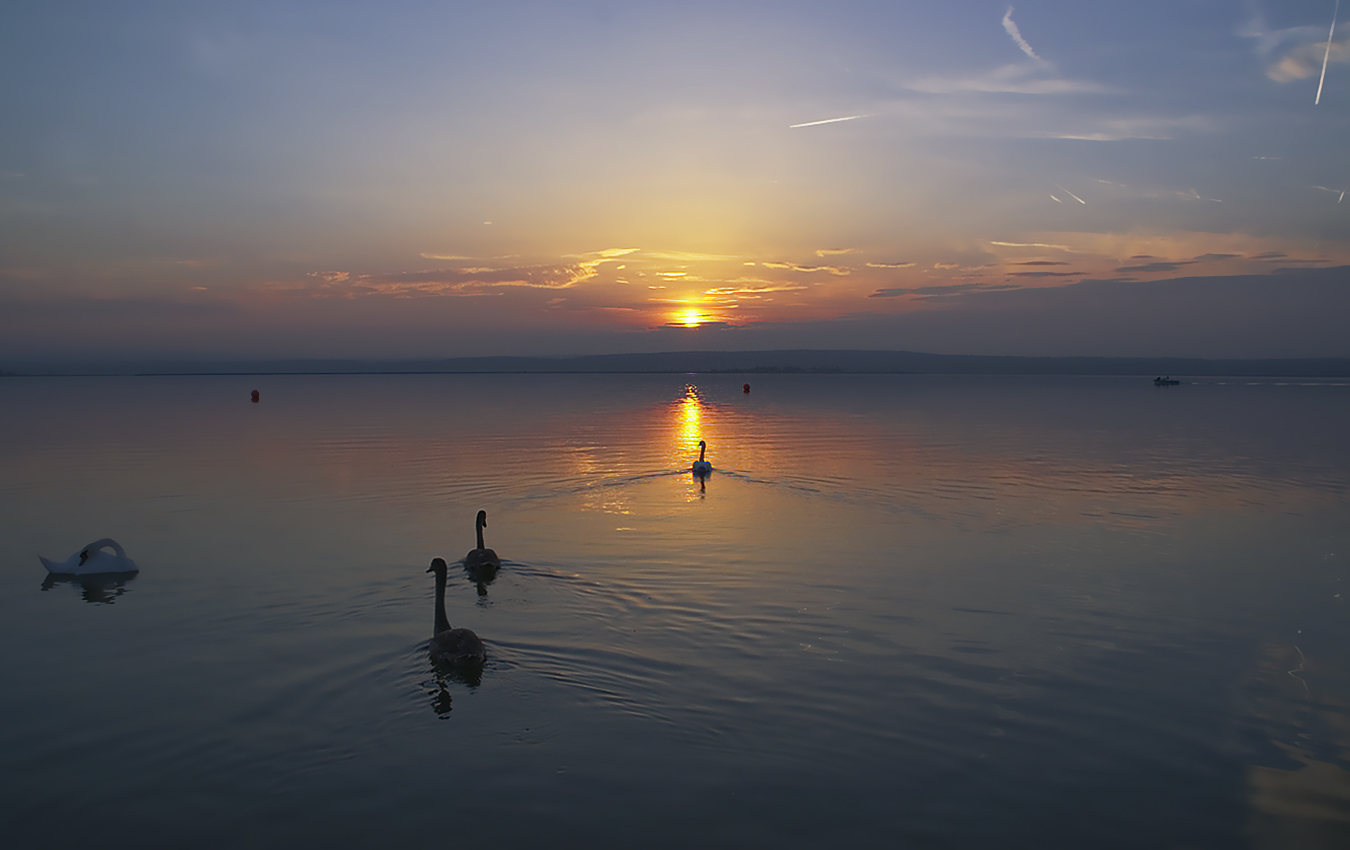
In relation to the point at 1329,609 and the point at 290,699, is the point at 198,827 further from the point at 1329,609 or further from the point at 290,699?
the point at 1329,609

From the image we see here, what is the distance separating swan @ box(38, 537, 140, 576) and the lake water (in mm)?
598

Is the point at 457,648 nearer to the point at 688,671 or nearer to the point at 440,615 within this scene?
the point at 440,615

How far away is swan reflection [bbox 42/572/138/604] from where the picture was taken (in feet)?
52.3

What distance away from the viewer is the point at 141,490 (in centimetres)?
2822

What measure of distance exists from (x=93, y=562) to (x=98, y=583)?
596mm

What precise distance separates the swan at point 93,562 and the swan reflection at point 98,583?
85mm

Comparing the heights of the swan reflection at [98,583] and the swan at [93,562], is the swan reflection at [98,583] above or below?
below

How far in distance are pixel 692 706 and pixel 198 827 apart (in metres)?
5.44

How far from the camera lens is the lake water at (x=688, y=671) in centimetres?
838

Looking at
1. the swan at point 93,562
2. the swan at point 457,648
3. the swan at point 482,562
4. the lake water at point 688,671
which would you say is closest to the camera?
the lake water at point 688,671

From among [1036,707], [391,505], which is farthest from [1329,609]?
[391,505]

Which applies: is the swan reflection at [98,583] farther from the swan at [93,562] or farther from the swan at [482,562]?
the swan at [482,562]

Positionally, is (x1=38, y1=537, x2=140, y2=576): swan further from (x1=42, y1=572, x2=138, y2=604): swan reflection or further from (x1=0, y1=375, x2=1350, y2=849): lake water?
(x1=0, y1=375, x2=1350, y2=849): lake water

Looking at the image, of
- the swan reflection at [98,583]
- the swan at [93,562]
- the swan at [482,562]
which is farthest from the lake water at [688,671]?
the swan at [93,562]
